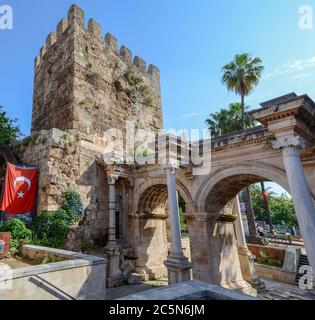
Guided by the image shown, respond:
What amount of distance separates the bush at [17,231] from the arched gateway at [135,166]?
1109 mm

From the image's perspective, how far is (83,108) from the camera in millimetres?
12172

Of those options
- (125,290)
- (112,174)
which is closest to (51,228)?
(112,174)

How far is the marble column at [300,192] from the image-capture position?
18.1 ft

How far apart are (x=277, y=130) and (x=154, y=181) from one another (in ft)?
21.8

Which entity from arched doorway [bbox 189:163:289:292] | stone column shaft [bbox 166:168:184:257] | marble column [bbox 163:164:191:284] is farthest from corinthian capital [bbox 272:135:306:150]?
stone column shaft [bbox 166:168:184:257]

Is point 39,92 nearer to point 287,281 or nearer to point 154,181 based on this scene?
point 154,181

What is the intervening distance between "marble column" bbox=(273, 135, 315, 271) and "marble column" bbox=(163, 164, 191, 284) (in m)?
3.83

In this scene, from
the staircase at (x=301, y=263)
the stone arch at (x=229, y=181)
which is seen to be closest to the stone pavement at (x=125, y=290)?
the stone arch at (x=229, y=181)

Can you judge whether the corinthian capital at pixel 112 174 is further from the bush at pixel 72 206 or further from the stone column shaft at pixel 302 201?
the stone column shaft at pixel 302 201

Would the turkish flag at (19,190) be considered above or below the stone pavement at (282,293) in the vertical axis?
above

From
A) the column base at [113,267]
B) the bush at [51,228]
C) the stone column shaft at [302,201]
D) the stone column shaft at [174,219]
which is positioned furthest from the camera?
the column base at [113,267]

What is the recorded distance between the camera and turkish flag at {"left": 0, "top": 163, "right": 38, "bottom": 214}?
28.6 feet

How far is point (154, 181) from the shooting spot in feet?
38.2
